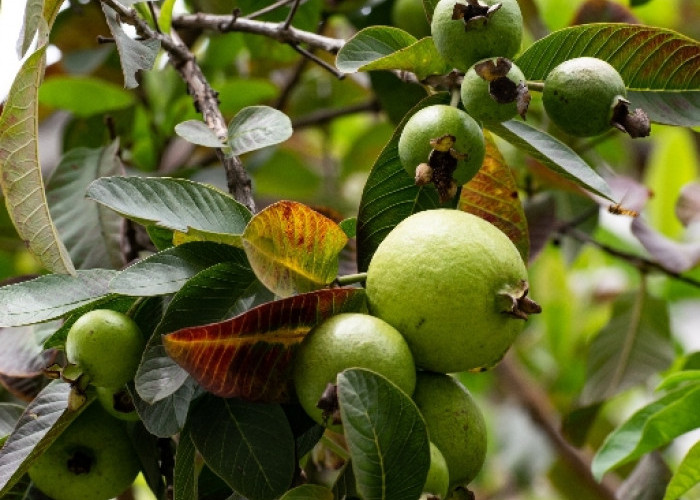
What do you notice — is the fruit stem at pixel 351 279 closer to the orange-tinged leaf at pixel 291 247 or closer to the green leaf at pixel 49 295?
the orange-tinged leaf at pixel 291 247

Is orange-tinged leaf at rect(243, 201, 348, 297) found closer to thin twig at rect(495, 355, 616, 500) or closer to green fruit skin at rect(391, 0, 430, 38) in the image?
green fruit skin at rect(391, 0, 430, 38)

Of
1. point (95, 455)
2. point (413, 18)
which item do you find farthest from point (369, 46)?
point (413, 18)

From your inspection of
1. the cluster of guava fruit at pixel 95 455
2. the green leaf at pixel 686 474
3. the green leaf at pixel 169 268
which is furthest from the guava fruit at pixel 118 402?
the green leaf at pixel 686 474

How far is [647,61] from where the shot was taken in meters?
0.88

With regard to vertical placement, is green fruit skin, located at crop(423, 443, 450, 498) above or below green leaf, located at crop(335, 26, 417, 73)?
below

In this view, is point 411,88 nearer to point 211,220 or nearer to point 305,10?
point 305,10

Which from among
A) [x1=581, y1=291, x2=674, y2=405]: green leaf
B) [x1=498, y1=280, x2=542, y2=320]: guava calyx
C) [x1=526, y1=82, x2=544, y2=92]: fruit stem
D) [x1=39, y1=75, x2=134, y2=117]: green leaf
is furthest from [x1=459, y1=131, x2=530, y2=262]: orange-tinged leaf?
[x1=39, y1=75, x2=134, y2=117]: green leaf

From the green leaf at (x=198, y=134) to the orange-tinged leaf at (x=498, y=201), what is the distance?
0.27m

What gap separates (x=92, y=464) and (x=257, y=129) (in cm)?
36

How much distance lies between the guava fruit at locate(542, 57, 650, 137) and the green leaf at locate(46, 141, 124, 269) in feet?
2.03

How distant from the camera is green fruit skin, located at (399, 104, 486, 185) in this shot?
74cm

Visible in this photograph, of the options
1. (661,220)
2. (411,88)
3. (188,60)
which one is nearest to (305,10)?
(411,88)

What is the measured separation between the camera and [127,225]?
3.80ft

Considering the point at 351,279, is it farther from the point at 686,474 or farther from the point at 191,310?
the point at 686,474
